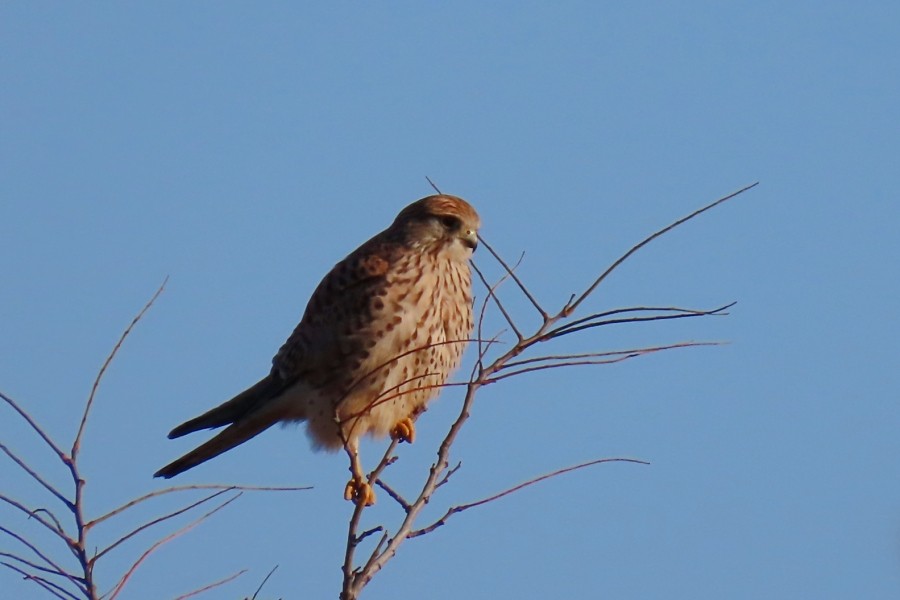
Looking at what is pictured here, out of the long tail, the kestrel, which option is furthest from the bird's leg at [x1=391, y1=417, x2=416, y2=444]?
the long tail

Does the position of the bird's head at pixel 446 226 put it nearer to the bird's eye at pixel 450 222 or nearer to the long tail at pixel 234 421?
the bird's eye at pixel 450 222

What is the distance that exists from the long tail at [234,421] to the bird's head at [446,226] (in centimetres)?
71

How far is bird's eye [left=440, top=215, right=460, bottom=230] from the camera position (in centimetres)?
460

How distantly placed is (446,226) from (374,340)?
498mm

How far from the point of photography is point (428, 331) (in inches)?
172

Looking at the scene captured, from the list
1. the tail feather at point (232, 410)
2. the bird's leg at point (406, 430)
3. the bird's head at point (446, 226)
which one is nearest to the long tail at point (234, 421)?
the tail feather at point (232, 410)

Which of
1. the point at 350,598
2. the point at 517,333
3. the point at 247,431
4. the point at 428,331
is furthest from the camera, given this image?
the point at 247,431

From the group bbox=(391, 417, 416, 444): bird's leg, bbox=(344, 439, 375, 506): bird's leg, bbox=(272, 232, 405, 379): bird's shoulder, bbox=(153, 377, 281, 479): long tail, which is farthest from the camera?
bbox=(153, 377, 281, 479): long tail

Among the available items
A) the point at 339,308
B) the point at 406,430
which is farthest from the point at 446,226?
the point at 406,430

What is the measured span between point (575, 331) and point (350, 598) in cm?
67

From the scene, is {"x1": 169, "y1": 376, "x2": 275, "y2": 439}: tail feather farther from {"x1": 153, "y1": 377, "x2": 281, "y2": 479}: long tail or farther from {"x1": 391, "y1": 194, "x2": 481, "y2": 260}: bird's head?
{"x1": 391, "y1": 194, "x2": 481, "y2": 260}: bird's head

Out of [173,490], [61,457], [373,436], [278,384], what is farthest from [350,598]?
[278,384]

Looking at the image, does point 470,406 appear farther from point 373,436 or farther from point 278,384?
point 278,384

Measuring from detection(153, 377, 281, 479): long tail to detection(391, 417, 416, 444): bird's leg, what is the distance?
0.50m
